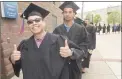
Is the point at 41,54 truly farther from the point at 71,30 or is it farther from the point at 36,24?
the point at 71,30

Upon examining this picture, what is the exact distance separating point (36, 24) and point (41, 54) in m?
0.35

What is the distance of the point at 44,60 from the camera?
287cm

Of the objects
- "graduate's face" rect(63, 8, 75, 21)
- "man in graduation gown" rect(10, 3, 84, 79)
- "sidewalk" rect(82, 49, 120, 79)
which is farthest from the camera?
"sidewalk" rect(82, 49, 120, 79)

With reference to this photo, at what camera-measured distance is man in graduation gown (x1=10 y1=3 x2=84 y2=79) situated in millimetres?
2881

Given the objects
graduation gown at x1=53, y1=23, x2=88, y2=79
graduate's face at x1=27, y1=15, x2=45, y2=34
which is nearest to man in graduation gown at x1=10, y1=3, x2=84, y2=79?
graduate's face at x1=27, y1=15, x2=45, y2=34

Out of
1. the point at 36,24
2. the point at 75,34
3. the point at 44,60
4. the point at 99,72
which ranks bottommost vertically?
the point at 99,72

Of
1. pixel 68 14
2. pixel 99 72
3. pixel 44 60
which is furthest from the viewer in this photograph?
pixel 99 72

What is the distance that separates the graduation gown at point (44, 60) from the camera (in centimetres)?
288

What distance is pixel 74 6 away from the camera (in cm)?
483

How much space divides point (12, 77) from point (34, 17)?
153 inches

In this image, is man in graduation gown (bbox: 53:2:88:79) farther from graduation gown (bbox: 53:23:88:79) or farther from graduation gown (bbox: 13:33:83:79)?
graduation gown (bbox: 13:33:83:79)

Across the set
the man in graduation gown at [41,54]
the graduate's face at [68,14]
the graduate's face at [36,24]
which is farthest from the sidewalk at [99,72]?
the graduate's face at [36,24]

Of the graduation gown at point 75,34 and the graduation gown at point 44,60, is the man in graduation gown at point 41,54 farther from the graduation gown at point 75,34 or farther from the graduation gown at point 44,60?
the graduation gown at point 75,34

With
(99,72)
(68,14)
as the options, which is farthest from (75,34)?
(99,72)
